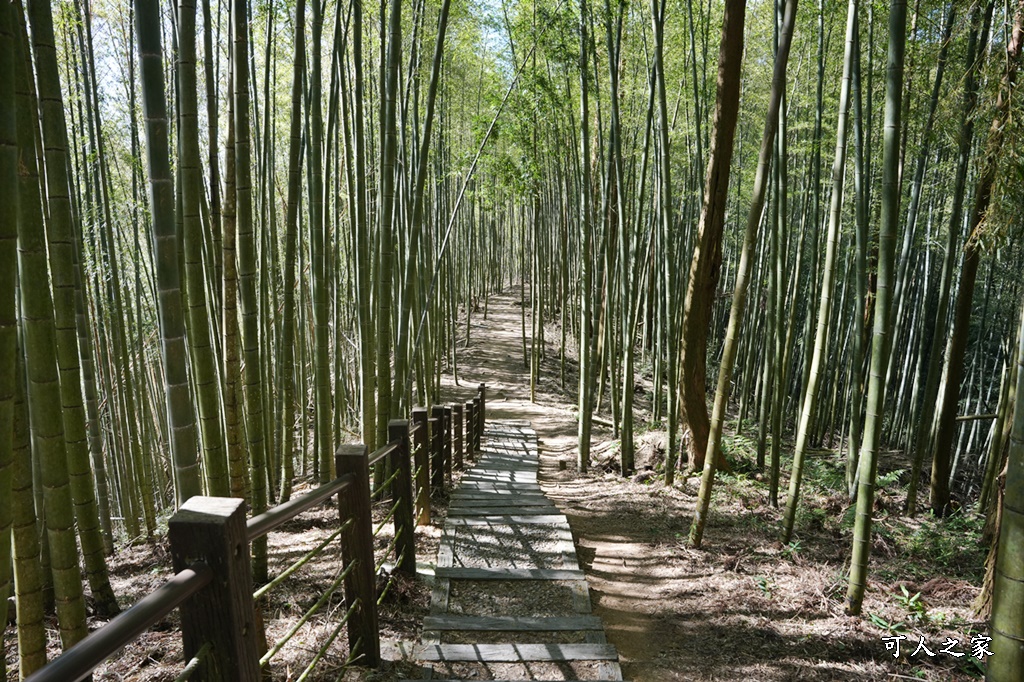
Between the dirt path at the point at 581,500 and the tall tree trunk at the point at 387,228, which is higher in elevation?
the tall tree trunk at the point at 387,228

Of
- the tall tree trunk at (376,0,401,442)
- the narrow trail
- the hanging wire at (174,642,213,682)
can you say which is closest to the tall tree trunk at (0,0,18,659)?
the hanging wire at (174,642,213,682)

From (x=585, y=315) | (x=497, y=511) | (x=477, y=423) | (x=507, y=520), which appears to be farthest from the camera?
(x=477, y=423)

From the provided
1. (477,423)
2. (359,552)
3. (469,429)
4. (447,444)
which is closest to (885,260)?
(359,552)

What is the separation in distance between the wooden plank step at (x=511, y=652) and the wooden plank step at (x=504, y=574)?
0.57 m

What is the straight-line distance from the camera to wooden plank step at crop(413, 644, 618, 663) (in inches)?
84.4

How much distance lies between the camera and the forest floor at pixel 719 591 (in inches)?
87.7

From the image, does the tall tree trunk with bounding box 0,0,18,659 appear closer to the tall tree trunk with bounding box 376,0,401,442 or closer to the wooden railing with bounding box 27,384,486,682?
the wooden railing with bounding box 27,384,486,682

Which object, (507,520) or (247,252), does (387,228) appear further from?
(507,520)

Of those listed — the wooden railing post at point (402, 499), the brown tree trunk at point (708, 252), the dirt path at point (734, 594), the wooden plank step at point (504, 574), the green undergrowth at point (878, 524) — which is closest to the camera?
the dirt path at point (734, 594)

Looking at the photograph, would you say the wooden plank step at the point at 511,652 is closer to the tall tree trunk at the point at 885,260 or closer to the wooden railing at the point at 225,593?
the wooden railing at the point at 225,593

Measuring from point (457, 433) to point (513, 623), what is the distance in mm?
3285

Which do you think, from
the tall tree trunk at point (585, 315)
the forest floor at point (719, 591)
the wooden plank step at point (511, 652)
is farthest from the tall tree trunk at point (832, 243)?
the tall tree trunk at point (585, 315)

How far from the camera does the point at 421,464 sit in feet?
10.9

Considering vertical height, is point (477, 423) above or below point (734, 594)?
below
